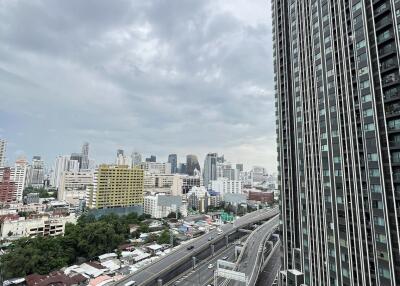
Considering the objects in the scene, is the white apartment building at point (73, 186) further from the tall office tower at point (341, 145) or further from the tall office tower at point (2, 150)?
the tall office tower at point (341, 145)

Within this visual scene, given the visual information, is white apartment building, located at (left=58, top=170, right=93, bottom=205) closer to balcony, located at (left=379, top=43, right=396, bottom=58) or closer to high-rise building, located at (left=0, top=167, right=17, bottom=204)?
high-rise building, located at (left=0, top=167, right=17, bottom=204)

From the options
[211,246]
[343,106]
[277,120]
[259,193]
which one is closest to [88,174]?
[259,193]

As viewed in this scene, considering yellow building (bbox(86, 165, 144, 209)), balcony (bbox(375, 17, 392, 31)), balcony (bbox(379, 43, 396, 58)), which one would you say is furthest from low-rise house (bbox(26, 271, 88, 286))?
balcony (bbox(375, 17, 392, 31))

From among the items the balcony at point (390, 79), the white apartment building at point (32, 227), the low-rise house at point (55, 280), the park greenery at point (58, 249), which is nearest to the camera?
the balcony at point (390, 79)

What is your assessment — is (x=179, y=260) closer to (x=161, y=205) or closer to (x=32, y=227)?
(x=32, y=227)

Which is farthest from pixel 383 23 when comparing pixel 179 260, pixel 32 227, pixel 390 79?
pixel 32 227

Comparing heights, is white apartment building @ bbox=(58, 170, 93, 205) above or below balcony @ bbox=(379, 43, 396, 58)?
below

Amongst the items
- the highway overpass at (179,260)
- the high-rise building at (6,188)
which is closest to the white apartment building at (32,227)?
the highway overpass at (179,260)
